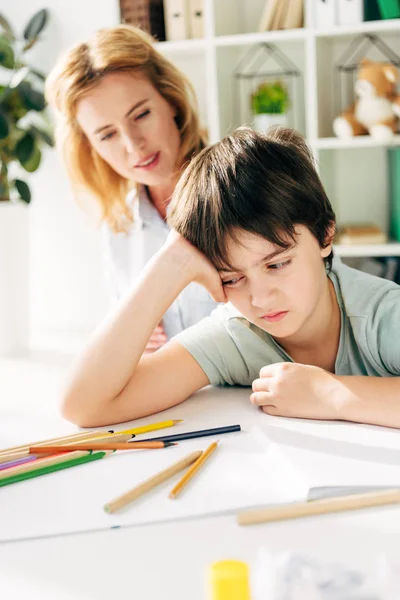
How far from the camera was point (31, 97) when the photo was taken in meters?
2.20

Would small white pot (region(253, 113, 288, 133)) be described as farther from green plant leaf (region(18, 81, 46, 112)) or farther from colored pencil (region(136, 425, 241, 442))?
colored pencil (region(136, 425, 241, 442))

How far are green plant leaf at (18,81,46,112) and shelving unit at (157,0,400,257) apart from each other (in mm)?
385

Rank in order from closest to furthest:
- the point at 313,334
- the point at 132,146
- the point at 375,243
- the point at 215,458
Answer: the point at 215,458, the point at 313,334, the point at 132,146, the point at 375,243

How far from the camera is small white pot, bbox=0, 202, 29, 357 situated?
1925 millimetres

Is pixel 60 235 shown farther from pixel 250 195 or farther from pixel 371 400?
pixel 371 400

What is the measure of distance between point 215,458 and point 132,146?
848mm

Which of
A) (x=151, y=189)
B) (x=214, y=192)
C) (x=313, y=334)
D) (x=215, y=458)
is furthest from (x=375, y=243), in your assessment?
(x=215, y=458)

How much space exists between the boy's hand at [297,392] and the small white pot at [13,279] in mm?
995

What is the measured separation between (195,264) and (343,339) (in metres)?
0.25

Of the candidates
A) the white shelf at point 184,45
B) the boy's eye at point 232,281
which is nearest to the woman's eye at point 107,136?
the boy's eye at point 232,281

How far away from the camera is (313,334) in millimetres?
1170

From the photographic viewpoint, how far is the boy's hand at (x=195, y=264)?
3.55ft

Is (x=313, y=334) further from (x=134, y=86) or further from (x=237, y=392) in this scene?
(x=134, y=86)

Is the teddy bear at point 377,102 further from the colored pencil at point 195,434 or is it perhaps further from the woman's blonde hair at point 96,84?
the colored pencil at point 195,434
